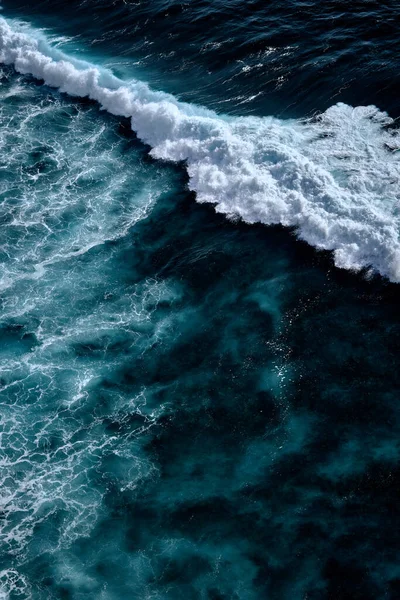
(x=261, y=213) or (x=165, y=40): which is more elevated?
(x=165, y=40)

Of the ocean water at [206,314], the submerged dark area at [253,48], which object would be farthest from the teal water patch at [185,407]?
the submerged dark area at [253,48]

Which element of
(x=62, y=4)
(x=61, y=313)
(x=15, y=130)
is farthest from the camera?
(x=62, y=4)

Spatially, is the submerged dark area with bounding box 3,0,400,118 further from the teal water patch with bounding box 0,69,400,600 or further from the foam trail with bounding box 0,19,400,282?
the teal water patch with bounding box 0,69,400,600

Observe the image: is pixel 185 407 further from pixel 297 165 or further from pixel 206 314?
pixel 297 165

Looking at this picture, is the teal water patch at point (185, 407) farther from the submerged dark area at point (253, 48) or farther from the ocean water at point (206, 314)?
the submerged dark area at point (253, 48)

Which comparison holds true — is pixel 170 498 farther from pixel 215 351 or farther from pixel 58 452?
pixel 215 351

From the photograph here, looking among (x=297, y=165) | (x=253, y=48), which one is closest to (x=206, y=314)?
(x=297, y=165)

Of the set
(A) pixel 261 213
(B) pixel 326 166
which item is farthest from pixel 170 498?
(B) pixel 326 166
